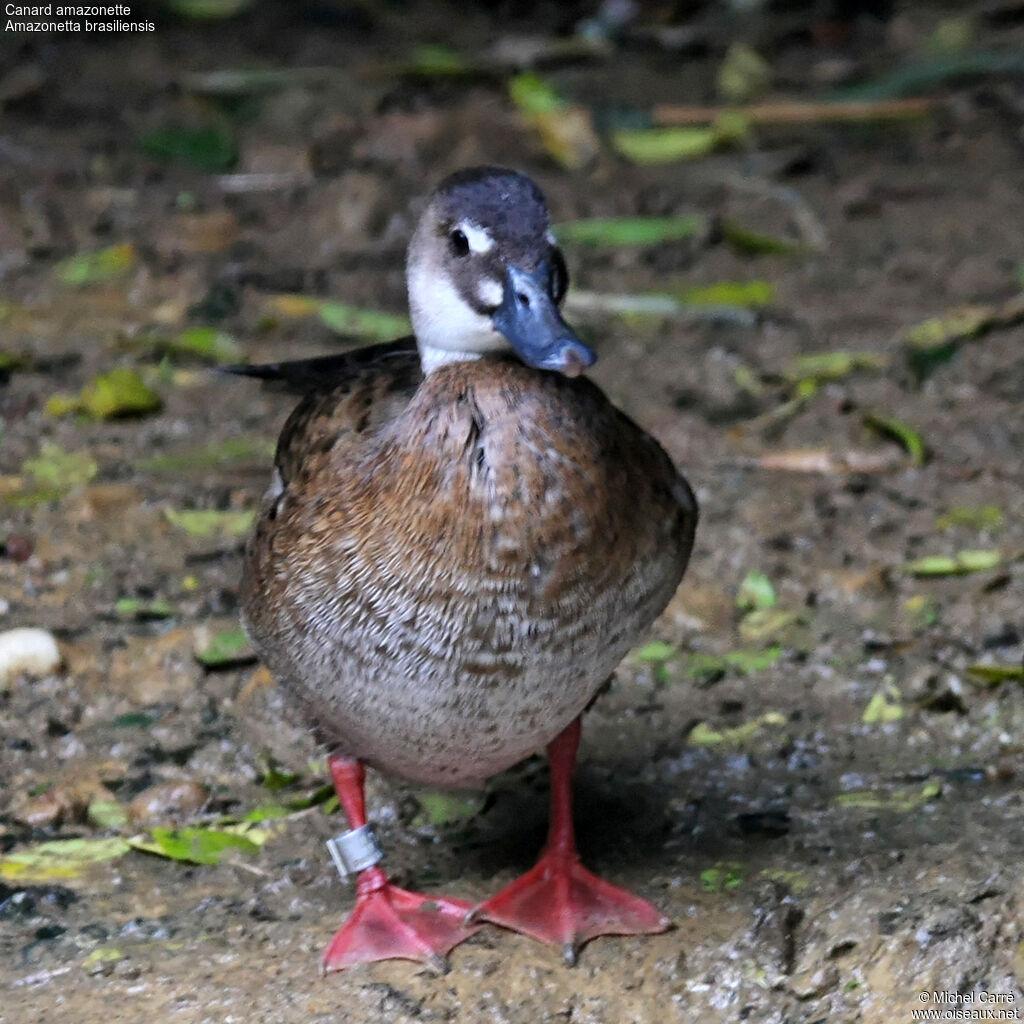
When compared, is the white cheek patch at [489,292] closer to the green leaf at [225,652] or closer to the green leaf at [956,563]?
the green leaf at [225,652]

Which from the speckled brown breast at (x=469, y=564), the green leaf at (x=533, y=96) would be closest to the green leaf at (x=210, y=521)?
the speckled brown breast at (x=469, y=564)

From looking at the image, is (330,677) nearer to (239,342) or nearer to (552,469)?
(552,469)

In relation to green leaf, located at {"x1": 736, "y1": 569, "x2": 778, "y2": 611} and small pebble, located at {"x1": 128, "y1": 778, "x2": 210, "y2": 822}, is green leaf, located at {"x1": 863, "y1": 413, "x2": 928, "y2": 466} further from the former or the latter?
small pebble, located at {"x1": 128, "y1": 778, "x2": 210, "y2": 822}

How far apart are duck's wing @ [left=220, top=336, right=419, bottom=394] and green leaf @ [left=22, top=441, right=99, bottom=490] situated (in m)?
1.25

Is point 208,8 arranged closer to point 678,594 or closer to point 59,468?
point 59,468

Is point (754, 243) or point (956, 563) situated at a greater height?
point (754, 243)

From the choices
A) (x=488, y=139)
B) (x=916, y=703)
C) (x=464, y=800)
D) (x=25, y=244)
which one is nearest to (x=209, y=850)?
(x=464, y=800)

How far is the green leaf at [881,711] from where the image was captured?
170 inches

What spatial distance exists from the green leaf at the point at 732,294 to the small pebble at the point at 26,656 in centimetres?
290

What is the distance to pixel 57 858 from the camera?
3865 millimetres

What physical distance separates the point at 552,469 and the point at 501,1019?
42.8 inches

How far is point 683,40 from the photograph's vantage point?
28.2 ft

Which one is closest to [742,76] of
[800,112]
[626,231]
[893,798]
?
[800,112]

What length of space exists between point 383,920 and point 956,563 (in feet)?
7.01
